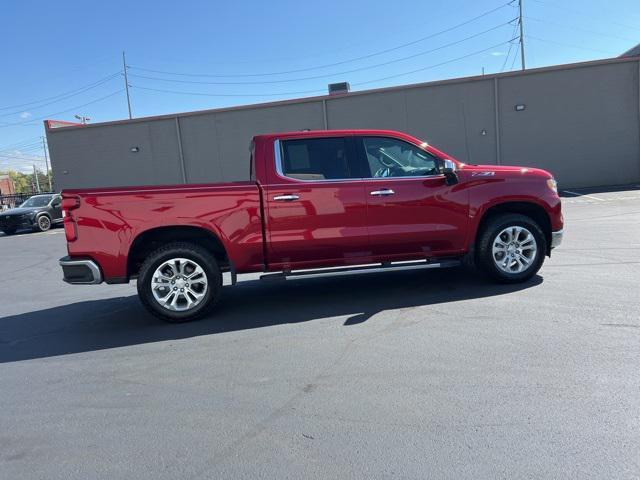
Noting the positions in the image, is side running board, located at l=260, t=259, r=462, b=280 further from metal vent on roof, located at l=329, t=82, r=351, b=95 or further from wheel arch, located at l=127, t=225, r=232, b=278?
metal vent on roof, located at l=329, t=82, r=351, b=95

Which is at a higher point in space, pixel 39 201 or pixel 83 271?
pixel 39 201

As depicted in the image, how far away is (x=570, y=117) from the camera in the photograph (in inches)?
814

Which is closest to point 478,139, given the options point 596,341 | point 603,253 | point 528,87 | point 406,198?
point 528,87

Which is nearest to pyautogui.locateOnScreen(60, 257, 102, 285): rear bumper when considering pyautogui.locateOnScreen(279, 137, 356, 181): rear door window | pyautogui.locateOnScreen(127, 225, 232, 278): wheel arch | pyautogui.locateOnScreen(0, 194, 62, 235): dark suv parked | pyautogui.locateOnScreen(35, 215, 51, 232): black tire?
pyautogui.locateOnScreen(127, 225, 232, 278): wheel arch

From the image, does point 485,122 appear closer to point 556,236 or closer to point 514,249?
point 556,236

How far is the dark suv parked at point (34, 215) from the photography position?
19.9 meters

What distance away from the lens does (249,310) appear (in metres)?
5.96

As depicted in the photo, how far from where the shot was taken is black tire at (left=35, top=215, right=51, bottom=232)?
20422 mm

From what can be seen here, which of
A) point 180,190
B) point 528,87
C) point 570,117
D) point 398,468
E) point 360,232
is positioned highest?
point 528,87

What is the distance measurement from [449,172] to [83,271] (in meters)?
4.36

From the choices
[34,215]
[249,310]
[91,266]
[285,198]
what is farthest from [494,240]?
[34,215]

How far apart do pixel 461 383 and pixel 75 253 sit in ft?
13.8

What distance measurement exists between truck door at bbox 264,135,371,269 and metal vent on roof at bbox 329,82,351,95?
18032 millimetres

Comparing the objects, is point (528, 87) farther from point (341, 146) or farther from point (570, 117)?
point (341, 146)
